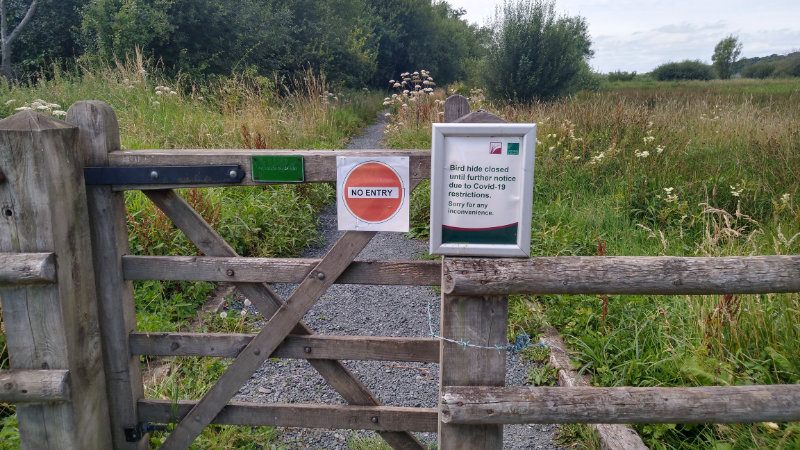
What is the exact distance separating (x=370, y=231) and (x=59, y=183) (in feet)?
4.13

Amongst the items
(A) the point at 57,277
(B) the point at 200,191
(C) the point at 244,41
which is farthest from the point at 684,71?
(A) the point at 57,277

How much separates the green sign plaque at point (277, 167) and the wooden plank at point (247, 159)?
0.08 ft

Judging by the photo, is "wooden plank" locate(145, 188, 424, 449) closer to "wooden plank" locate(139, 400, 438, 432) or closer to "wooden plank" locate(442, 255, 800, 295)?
"wooden plank" locate(139, 400, 438, 432)

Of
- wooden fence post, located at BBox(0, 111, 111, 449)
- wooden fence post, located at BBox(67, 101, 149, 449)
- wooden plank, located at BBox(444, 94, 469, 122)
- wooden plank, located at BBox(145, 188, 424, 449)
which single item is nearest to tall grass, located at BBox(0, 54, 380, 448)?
wooden fence post, located at BBox(67, 101, 149, 449)

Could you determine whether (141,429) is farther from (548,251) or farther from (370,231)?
(548,251)

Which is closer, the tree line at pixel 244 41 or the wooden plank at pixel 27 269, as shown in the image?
the wooden plank at pixel 27 269

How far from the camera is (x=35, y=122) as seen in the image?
214 cm

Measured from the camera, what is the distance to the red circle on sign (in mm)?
2182

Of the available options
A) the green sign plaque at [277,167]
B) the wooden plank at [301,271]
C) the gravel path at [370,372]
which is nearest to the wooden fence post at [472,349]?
the wooden plank at [301,271]

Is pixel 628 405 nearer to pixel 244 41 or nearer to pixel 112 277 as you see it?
pixel 112 277

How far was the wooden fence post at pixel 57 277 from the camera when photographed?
84.6 inches

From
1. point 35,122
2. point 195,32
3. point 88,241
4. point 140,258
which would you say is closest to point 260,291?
point 140,258

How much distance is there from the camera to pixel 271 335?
2408 millimetres

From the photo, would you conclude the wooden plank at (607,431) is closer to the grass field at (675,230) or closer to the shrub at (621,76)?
the grass field at (675,230)
